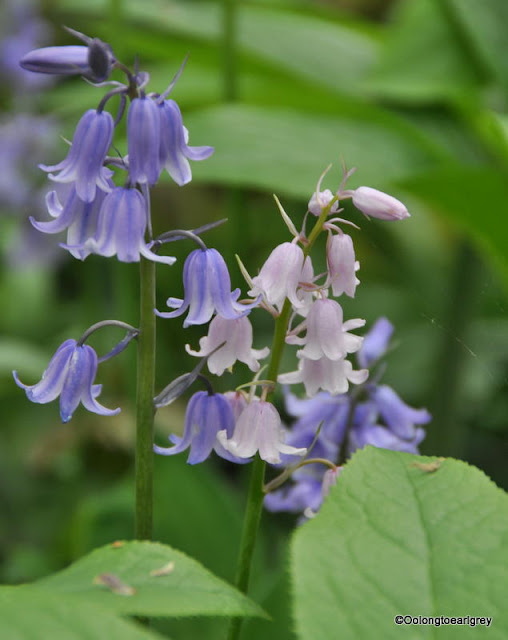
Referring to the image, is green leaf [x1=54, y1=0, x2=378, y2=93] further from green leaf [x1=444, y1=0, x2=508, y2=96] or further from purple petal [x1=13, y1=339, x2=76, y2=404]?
purple petal [x1=13, y1=339, x2=76, y2=404]

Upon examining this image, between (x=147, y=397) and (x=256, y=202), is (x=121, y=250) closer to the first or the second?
(x=147, y=397)

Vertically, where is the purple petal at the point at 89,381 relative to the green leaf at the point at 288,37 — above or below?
below

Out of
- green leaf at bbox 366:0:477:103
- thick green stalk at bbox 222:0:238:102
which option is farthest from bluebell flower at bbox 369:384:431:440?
thick green stalk at bbox 222:0:238:102

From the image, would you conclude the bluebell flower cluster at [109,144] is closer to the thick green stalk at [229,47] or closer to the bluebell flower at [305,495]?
the bluebell flower at [305,495]

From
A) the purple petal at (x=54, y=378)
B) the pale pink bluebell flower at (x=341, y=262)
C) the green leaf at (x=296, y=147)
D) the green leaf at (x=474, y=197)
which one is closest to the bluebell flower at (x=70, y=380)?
the purple petal at (x=54, y=378)

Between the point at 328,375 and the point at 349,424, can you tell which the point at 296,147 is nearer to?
the point at 349,424

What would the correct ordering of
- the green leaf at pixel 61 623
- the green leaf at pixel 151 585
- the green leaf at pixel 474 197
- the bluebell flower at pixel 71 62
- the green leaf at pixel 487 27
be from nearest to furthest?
the green leaf at pixel 61 623
the green leaf at pixel 151 585
the bluebell flower at pixel 71 62
the green leaf at pixel 474 197
the green leaf at pixel 487 27
